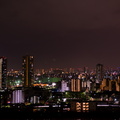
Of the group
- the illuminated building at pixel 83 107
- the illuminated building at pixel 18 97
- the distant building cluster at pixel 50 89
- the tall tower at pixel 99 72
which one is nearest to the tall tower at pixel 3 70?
the distant building cluster at pixel 50 89

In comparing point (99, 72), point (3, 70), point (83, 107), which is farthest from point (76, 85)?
point (83, 107)

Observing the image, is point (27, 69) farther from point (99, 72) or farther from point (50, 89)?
point (99, 72)

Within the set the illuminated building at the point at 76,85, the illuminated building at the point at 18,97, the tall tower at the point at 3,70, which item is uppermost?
the tall tower at the point at 3,70

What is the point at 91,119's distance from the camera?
37.5 ft

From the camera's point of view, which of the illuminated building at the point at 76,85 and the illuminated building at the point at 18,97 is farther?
the illuminated building at the point at 76,85

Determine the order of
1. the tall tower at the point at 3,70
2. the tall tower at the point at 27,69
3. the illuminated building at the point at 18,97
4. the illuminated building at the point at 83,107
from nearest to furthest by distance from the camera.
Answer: the illuminated building at the point at 83,107 < the illuminated building at the point at 18,97 < the tall tower at the point at 3,70 < the tall tower at the point at 27,69

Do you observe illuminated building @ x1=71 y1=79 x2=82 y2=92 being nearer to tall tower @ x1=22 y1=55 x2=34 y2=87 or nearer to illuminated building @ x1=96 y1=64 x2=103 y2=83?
tall tower @ x1=22 y1=55 x2=34 y2=87

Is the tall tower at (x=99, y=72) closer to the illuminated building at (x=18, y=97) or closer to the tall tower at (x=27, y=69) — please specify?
the tall tower at (x=27, y=69)

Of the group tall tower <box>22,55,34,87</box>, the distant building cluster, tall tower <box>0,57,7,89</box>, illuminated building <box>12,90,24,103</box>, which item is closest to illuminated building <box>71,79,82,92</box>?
the distant building cluster

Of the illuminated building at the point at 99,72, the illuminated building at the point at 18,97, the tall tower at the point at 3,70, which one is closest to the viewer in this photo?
the illuminated building at the point at 18,97

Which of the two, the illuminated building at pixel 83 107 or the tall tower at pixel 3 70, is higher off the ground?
the tall tower at pixel 3 70

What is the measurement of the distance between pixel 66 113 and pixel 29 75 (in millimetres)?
10815

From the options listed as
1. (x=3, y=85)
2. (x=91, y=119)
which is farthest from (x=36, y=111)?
(x=3, y=85)

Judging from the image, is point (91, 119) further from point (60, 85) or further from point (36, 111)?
point (60, 85)
